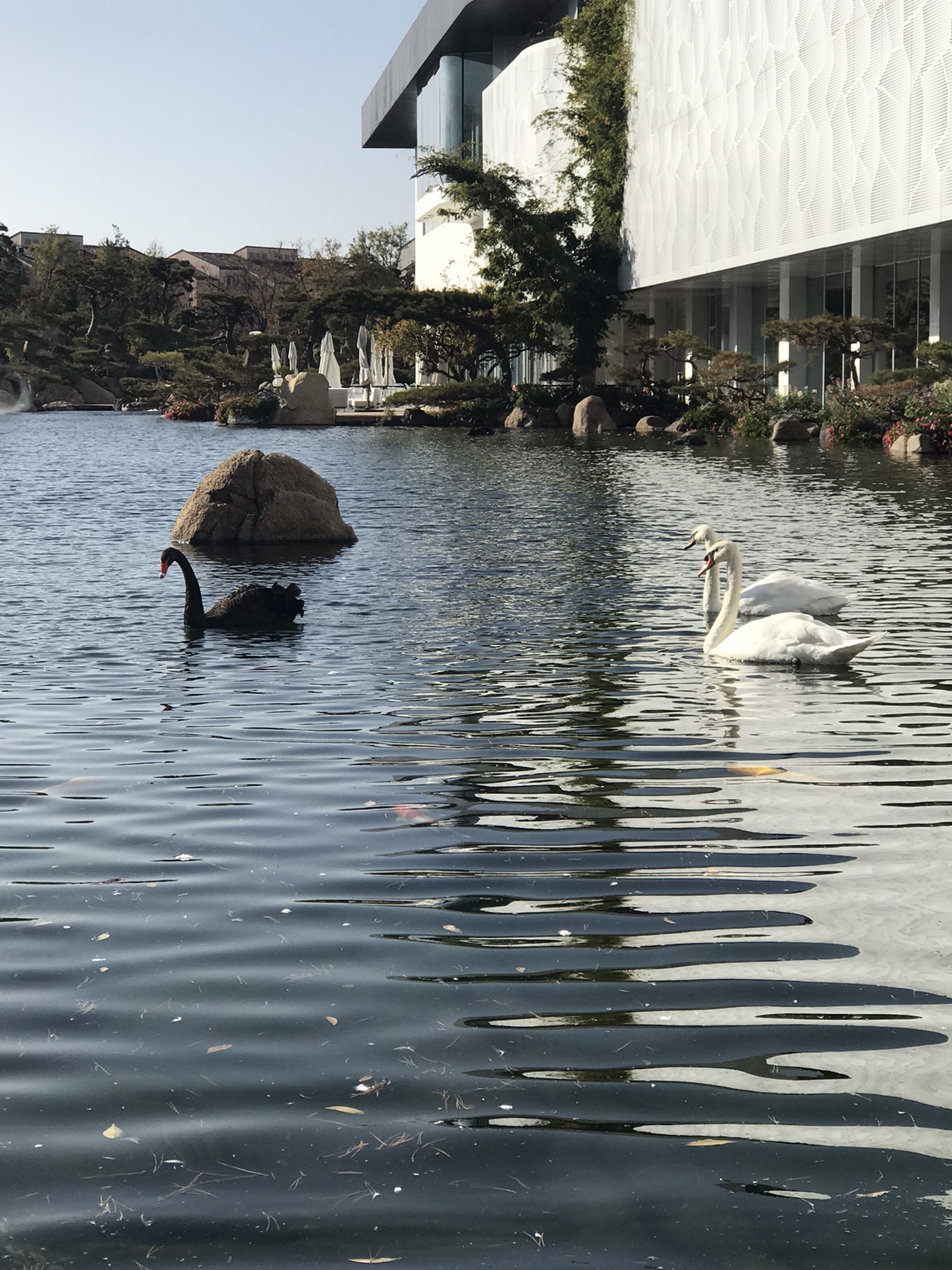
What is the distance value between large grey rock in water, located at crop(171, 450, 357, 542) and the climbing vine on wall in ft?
124

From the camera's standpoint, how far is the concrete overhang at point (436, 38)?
63.6 metres

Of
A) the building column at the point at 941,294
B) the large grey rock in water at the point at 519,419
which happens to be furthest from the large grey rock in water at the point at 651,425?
the building column at the point at 941,294

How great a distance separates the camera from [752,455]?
105 ft

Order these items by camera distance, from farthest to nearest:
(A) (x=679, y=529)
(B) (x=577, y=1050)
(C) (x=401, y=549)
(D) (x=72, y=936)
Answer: (A) (x=679, y=529) < (C) (x=401, y=549) < (D) (x=72, y=936) < (B) (x=577, y=1050)

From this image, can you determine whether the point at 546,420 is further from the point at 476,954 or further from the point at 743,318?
the point at 476,954

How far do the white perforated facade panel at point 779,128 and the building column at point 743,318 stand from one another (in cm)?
276

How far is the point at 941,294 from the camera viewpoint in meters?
34.6

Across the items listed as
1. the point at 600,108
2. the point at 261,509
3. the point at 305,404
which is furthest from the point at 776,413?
the point at 261,509

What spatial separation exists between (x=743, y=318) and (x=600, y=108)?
9671mm

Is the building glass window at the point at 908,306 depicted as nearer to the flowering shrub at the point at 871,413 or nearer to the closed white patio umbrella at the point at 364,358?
the flowering shrub at the point at 871,413

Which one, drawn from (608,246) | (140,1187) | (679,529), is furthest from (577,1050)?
(608,246)

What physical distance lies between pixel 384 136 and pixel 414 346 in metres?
42.3

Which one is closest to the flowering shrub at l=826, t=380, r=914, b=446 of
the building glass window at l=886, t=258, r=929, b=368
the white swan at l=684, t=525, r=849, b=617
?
the building glass window at l=886, t=258, r=929, b=368

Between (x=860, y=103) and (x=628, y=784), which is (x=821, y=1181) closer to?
(x=628, y=784)
